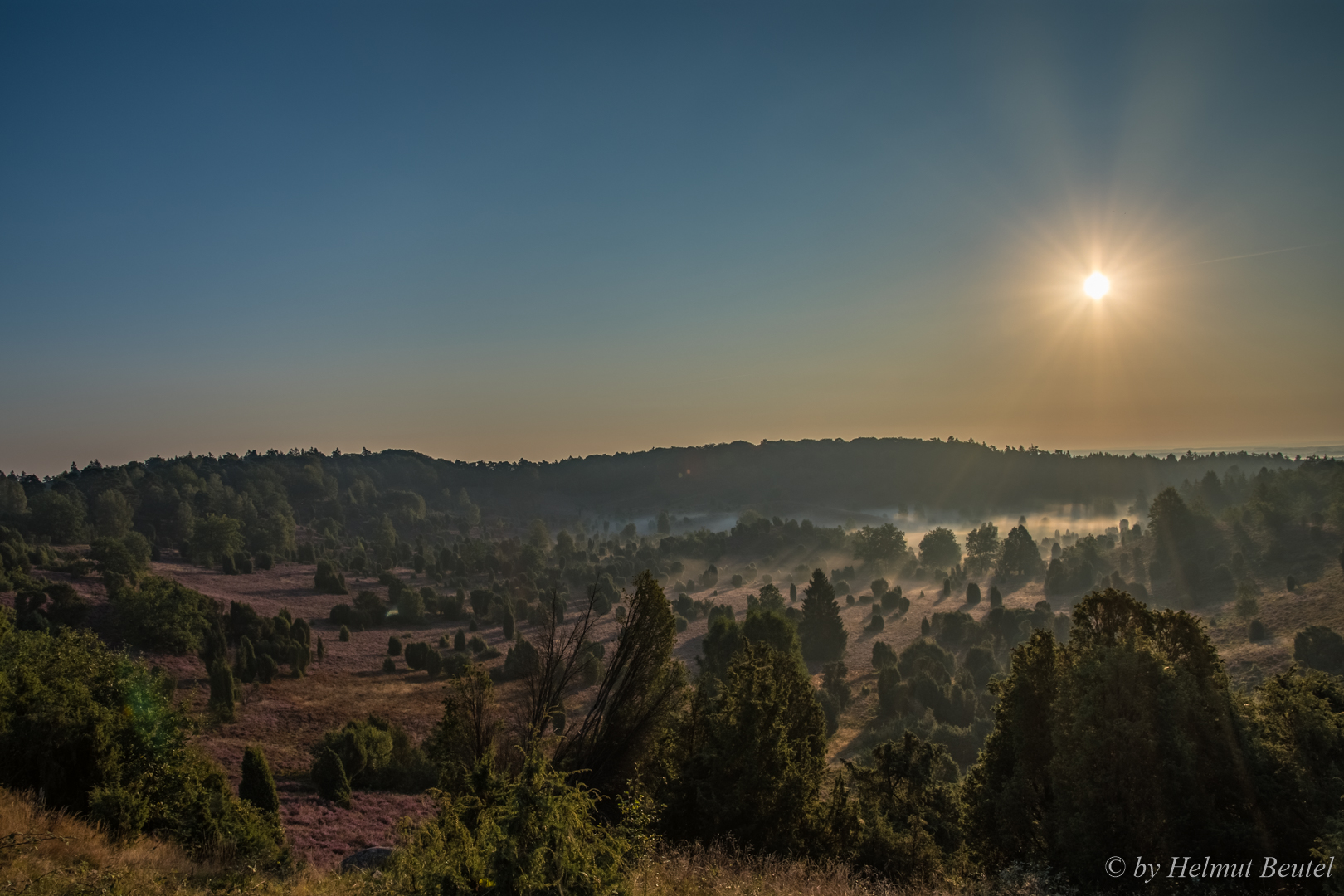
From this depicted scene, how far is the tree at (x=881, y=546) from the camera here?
114500 millimetres

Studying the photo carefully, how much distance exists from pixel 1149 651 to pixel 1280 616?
6299 centimetres

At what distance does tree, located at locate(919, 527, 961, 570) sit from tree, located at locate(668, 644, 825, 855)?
10370 centimetres

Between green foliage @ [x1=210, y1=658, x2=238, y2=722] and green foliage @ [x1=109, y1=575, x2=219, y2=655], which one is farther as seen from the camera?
green foliage @ [x1=109, y1=575, x2=219, y2=655]

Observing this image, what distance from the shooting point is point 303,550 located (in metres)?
113

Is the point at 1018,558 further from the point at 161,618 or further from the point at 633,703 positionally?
the point at 161,618

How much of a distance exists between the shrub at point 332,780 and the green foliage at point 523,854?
85.2 ft

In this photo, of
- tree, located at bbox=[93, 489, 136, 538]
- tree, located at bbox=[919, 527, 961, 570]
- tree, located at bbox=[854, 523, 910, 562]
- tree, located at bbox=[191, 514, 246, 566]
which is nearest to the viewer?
tree, located at bbox=[191, 514, 246, 566]

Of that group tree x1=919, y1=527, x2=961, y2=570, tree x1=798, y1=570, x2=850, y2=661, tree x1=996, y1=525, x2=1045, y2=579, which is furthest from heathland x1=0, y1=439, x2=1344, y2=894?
tree x1=919, y1=527, x2=961, y2=570

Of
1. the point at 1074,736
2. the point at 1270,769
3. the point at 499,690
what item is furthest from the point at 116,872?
the point at 499,690

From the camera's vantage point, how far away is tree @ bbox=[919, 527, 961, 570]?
11406 centimetres

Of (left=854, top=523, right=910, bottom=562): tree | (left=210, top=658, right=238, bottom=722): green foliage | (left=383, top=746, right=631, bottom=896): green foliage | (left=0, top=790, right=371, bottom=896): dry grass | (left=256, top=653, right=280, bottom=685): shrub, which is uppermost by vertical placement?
(left=383, top=746, right=631, bottom=896): green foliage

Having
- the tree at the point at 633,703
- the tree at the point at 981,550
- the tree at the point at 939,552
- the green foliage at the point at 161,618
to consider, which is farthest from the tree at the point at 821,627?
the tree at the point at 939,552

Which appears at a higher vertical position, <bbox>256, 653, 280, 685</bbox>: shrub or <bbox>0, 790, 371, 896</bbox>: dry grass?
<bbox>0, 790, 371, 896</bbox>: dry grass

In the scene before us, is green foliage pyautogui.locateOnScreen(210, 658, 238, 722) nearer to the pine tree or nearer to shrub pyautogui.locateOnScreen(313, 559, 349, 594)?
the pine tree
